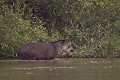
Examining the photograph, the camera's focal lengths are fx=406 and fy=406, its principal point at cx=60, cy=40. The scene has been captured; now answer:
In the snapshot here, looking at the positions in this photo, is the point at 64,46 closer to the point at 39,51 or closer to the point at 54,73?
the point at 39,51

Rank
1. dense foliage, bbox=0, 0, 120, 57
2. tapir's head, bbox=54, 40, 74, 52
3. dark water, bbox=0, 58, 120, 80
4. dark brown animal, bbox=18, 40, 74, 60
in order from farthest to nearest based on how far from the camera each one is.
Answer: tapir's head, bbox=54, 40, 74, 52 < dense foliage, bbox=0, 0, 120, 57 < dark brown animal, bbox=18, 40, 74, 60 < dark water, bbox=0, 58, 120, 80

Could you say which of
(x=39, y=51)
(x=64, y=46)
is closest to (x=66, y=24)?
(x=64, y=46)

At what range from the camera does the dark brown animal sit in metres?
15.8

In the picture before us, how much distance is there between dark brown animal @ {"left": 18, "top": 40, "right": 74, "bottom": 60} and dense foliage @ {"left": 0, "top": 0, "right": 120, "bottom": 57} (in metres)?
0.66

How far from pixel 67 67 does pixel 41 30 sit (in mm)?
5017

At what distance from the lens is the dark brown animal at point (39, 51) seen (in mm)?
15828

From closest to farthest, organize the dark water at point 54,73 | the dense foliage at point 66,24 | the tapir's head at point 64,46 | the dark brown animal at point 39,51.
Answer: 1. the dark water at point 54,73
2. the dark brown animal at point 39,51
3. the dense foliage at point 66,24
4. the tapir's head at point 64,46

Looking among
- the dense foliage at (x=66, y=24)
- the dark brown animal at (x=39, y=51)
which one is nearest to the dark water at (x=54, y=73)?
the dark brown animal at (x=39, y=51)

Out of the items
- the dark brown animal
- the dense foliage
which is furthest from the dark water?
the dense foliage

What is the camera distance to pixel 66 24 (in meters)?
20.8

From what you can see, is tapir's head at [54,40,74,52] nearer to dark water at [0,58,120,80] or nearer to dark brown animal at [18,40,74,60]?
dark brown animal at [18,40,74,60]

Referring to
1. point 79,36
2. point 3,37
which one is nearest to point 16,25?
point 3,37

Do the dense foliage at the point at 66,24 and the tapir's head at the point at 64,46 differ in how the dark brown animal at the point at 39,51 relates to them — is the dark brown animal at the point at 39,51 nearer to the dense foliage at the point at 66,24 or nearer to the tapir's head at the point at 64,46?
the tapir's head at the point at 64,46

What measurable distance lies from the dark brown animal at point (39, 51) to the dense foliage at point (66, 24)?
656 millimetres
